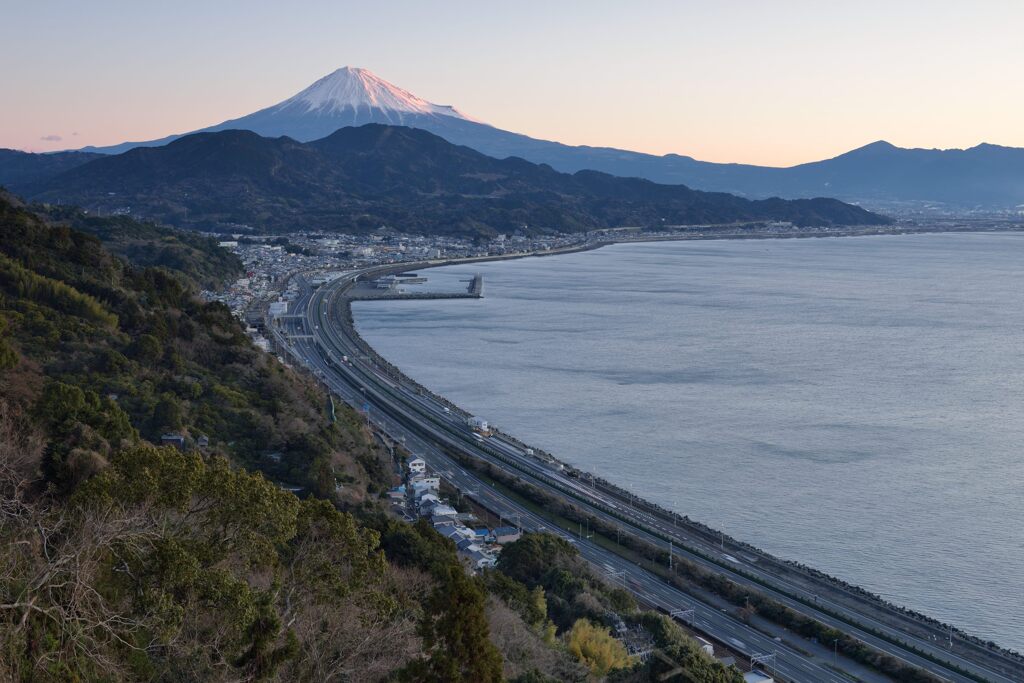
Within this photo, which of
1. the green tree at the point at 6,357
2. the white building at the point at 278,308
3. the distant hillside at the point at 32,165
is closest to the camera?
the green tree at the point at 6,357

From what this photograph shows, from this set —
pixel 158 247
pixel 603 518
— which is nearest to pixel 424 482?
pixel 603 518

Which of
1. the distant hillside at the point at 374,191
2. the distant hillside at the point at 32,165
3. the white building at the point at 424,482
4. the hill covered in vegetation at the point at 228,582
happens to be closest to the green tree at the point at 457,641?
the hill covered in vegetation at the point at 228,582

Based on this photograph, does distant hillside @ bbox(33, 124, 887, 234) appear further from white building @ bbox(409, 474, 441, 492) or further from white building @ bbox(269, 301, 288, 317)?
white building @ bbox(409, 474, 441, 492)

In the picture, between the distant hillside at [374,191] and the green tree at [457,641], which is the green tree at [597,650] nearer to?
the green tree at [457,641]

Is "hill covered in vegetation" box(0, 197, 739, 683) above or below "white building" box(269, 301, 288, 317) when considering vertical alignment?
above

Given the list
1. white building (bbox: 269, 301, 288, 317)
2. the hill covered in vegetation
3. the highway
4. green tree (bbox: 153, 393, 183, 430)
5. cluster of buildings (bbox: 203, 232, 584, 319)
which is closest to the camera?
the hill covered in vegetation

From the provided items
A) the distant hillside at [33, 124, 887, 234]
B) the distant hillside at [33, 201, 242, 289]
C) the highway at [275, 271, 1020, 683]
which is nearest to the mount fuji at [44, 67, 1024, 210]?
the distant hillside at [33, 124, 887, 234]
